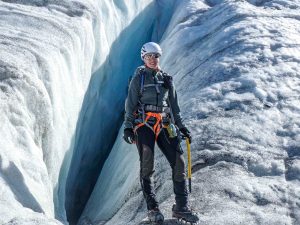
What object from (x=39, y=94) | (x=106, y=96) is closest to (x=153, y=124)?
(x=39, y=94)

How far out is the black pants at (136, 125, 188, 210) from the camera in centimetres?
453

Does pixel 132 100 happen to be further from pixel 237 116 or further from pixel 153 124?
pixel 237 116

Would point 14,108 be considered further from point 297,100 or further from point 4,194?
point 297,100

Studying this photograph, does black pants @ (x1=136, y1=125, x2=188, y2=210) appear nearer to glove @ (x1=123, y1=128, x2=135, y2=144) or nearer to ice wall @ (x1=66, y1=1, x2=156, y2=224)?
glove @ (x1=123, y1=128, x2=135, y2=144)

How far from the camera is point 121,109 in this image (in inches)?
396

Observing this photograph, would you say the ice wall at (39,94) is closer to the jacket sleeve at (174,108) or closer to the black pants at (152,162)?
the black pants at (152,162)

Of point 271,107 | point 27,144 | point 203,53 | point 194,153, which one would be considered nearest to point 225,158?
point 194,153

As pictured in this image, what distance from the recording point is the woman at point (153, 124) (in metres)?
4.57

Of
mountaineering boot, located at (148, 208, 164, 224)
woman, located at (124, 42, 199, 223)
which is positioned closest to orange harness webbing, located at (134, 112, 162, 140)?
woman, located at (124, 42, 199, 223)

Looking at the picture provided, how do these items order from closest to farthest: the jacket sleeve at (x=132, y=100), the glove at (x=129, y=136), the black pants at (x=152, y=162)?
the black pants at (x=152, y=162) → the glove at (x=129, y=136) → the jacket sleeve at (x=132, y=100)

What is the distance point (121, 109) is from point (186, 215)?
586 cm

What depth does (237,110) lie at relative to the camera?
635 cm

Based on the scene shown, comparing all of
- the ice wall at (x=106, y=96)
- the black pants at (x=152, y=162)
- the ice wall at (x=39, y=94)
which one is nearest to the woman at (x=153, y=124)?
the black pants at (x=152, y=162)

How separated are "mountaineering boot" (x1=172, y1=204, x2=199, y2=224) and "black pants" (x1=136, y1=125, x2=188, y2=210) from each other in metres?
0.05
